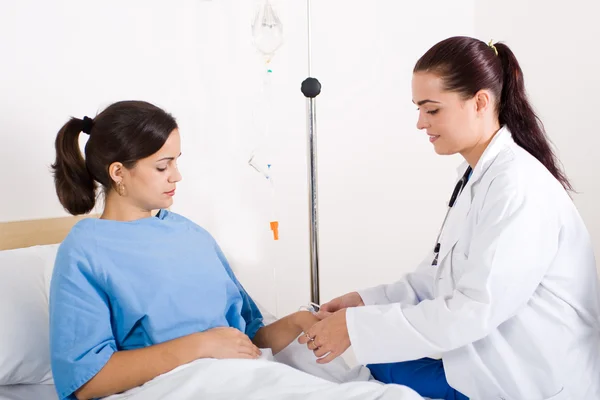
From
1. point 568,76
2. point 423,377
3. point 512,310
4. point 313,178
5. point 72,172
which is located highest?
point 568,76

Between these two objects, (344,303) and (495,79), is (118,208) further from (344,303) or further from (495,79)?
(495,79)

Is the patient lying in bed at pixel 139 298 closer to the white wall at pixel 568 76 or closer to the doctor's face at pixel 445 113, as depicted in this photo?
the doctor's face at pixel 445 113

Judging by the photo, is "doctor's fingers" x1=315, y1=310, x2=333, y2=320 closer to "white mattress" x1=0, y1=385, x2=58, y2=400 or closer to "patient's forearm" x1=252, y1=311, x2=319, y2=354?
"patient's forearm" x1=252, y1=311, x2=319, y2=354

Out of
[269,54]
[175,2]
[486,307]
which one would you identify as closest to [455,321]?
[486,307]

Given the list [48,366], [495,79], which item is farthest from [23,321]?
[495,79]

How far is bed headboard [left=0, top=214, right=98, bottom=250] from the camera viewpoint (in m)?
1.81

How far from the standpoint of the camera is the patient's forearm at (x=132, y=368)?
1243mm

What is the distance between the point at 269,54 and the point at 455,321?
1.34 meters

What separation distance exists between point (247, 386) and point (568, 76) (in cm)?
218

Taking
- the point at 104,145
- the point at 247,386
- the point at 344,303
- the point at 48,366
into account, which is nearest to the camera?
the point at 247,386

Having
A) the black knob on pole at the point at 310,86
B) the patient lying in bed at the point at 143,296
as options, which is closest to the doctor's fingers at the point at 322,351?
the patient lying in bed at the point at 143,296

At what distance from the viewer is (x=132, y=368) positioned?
1.25 metres

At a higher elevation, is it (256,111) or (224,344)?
(256,111)

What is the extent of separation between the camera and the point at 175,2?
2.24 meters
